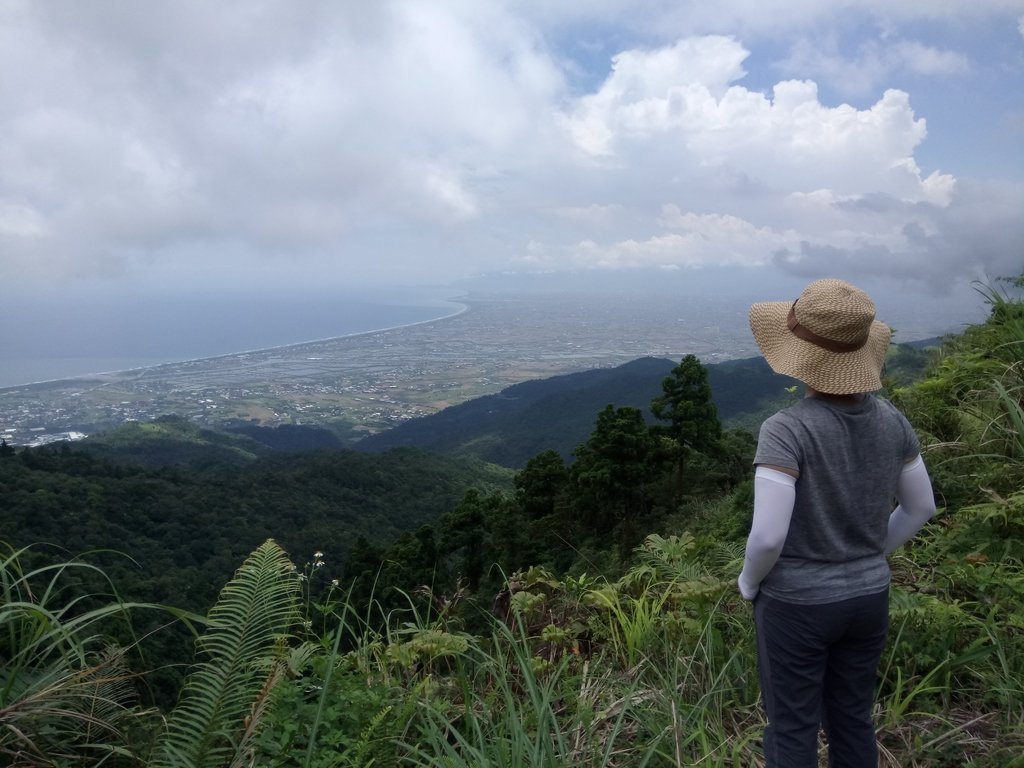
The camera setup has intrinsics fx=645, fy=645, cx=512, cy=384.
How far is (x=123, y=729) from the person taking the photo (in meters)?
1.94

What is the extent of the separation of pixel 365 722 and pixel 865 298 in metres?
1.90

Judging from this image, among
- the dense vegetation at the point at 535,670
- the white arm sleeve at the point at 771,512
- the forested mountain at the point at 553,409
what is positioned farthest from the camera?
the forested mountain at the point at 553,409

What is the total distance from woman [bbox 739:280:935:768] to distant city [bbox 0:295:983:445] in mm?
56852

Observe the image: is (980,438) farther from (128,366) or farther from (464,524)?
(128,366)

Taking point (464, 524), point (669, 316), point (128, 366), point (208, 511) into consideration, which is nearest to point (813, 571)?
point (464, 524)

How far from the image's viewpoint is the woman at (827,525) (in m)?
1.59

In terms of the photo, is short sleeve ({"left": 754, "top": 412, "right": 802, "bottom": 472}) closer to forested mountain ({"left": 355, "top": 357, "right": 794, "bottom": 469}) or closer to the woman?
the woman

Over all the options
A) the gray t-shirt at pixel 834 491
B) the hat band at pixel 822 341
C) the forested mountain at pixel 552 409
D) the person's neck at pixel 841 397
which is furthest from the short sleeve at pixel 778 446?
the forested mountain at pixel 552 409

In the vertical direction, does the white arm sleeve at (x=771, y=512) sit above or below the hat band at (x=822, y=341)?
below

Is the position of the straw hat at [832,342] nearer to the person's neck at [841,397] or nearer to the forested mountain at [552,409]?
the person's neck at [841,397]

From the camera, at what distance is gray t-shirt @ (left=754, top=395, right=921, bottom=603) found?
62.8 inches

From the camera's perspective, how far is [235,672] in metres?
1.97

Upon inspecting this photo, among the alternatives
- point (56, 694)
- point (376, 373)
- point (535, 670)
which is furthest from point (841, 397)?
point (376, 373)

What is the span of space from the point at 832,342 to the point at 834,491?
39cm
